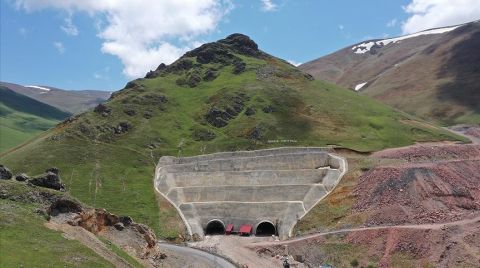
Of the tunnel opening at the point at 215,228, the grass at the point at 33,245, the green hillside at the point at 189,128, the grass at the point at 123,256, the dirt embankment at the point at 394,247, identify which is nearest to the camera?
the grass at the point at 33,245

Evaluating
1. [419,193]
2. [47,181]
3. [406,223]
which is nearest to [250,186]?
[419,193]

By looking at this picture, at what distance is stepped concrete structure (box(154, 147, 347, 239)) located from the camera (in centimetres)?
8712

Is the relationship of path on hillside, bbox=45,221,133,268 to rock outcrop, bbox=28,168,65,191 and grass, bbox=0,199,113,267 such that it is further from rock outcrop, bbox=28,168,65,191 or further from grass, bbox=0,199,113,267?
rock outcrop, bbox=28,168,65,191

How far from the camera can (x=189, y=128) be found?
134 meters

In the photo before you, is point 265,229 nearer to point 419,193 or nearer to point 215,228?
point 215,228

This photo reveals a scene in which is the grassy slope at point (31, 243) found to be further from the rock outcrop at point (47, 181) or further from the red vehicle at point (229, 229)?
the red vehicle at point (229, 229)

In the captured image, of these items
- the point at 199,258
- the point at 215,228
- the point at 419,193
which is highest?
the point at 419,193

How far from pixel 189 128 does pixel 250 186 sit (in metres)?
43.2

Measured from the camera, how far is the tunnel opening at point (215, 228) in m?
89.4

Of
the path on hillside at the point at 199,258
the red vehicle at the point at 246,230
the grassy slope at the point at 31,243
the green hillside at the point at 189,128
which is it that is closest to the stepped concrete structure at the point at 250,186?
the red vehicle at the point at 246,230

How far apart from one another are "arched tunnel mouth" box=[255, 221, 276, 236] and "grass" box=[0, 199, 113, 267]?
51491 millimetres

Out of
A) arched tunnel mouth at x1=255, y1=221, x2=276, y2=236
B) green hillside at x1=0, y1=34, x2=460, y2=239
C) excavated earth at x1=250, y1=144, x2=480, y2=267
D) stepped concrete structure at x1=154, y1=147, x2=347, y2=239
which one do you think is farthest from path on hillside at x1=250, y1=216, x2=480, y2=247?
green hillside at x1=0, y1=34, x2=460, y2=239

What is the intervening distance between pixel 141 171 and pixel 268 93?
56.3 metres

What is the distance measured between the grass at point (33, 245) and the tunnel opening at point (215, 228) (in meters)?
51.9
